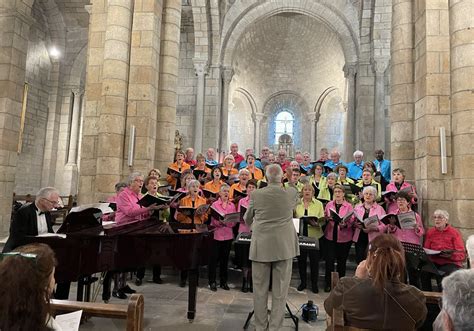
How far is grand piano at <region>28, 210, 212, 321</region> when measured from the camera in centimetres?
335

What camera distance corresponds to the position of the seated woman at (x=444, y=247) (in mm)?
4480

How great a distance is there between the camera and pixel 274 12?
16.4 meters

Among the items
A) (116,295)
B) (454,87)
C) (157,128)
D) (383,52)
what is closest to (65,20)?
(157,128)

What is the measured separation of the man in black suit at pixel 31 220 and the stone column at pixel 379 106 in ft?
38.8

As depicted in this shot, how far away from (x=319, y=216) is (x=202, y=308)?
7.50 ft

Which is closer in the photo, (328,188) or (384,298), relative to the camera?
(384,298)

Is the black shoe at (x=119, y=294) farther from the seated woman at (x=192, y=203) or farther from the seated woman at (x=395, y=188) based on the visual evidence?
the seated woman at (x=395, y=188)

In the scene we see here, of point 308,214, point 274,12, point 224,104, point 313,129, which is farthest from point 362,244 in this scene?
point 313,129

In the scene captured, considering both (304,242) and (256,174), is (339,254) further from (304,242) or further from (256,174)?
(256,174)

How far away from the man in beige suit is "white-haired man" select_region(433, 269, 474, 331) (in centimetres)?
194

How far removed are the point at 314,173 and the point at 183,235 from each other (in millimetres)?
3901

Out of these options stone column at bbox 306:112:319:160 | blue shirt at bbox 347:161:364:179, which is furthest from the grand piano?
stone column at bbox 306:112:319:160

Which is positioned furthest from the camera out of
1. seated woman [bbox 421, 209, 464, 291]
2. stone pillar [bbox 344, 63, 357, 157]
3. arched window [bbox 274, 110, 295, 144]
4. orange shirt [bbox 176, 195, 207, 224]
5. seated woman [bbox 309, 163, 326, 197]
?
arched window [bbox 274, 110, 295, 144]

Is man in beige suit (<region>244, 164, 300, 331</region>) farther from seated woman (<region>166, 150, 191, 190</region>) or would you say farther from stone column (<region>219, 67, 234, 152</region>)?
stone column (<region>219, 67, 234, 152</region>)
